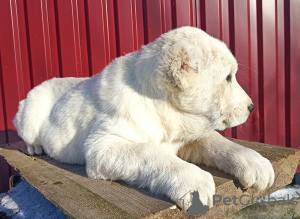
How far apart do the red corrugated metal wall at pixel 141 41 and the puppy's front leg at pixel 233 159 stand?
2151 millimetres

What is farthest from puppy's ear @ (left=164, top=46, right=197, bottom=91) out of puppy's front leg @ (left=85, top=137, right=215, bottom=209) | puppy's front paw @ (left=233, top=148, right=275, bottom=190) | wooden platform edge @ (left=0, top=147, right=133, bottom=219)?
wooden platform edge @ (left=0, top=147, right=133, bottom=219)

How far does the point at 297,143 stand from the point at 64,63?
3572mm

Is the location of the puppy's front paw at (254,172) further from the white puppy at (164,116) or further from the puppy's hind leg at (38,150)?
the puppy's hind leg at (38,150)

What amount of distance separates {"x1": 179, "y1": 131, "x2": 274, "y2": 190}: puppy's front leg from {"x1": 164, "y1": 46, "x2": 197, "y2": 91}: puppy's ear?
1.65 feet

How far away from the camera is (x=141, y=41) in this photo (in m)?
3.91

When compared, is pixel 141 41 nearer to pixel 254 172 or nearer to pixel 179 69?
pixel 179 69

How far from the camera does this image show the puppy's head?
5.67ft

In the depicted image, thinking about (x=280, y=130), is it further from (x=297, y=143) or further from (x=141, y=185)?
(x=141, y=185)

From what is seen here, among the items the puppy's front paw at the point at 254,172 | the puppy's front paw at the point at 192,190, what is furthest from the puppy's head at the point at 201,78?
the puppy's front paw at the point at 192,190

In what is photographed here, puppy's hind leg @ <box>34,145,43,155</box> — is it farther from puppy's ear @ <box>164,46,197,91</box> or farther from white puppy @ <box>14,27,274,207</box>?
puppy's ear @ <box>164,46,197,91</box>

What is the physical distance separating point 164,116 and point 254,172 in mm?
621

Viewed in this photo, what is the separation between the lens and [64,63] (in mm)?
3662

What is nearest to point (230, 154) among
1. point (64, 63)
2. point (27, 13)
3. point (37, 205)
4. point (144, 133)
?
point (144, 133)

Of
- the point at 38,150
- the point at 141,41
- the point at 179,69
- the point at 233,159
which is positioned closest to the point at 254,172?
the point at 233,159
